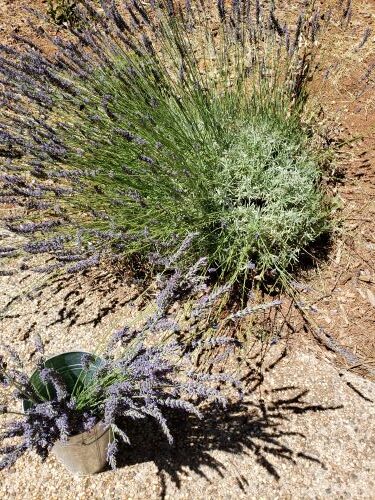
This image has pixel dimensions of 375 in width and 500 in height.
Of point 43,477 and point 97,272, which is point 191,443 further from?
point 97,272

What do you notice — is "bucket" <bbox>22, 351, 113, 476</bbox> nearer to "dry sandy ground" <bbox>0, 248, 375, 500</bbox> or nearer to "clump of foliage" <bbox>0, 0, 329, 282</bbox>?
"dry sandy ground" <bbox>0, 248, 375, 500</bbox>

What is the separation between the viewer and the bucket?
6.15 ft

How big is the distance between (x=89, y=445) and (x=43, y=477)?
424 mm

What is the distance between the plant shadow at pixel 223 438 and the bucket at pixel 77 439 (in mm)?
183

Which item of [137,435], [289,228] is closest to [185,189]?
[289,228]

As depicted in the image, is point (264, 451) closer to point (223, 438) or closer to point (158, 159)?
point (223, 438)

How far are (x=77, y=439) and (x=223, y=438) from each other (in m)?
0.69

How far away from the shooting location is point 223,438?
7.29ft

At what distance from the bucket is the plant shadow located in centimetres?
18

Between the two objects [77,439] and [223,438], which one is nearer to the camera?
[77,439]

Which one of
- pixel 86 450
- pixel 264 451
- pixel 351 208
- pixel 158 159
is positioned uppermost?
Result: pixel 158 159

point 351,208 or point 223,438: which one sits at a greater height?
point 351,208

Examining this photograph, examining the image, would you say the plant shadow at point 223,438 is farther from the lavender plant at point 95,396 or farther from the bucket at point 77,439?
the lavender plant at point 95,396

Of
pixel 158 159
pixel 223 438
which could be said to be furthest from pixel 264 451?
pixel 158 159
